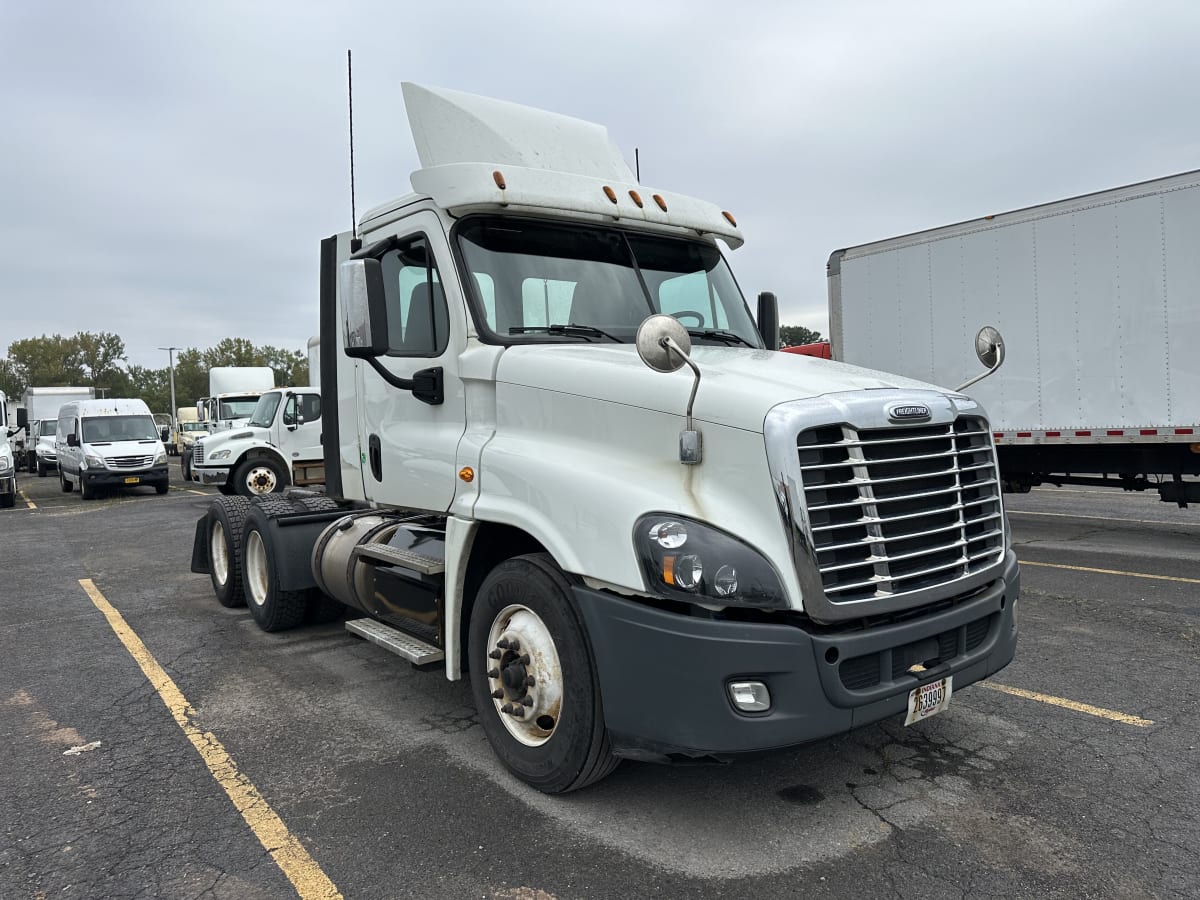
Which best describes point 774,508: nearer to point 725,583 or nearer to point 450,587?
point 725,583

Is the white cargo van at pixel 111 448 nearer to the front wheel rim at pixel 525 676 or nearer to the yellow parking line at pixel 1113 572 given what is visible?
the yellow parking line at pixel 1113 572

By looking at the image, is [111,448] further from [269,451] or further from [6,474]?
[269,451]

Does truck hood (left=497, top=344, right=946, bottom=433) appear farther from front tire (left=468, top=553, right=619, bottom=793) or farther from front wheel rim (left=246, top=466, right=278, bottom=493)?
front wheel rim (left=246, top=466, right=278, bottom=493)

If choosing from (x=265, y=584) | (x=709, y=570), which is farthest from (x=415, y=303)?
(x=265, y=584)

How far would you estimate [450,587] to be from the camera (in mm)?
3984

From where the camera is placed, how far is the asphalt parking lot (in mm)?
3000

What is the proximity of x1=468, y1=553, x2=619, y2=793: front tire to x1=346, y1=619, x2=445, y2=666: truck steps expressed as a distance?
373mm

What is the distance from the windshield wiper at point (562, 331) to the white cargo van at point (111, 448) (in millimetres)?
18549

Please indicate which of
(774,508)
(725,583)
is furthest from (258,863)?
(774,508)

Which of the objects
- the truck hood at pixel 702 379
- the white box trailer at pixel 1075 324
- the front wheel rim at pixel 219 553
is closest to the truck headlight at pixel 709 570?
the truck hood at pixel 702 379

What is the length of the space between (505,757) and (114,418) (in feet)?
68.2

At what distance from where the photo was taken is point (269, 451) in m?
16.2

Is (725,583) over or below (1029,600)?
over

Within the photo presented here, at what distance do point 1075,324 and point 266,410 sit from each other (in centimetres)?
1358
